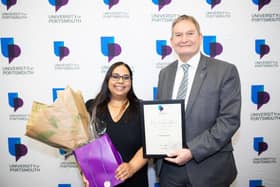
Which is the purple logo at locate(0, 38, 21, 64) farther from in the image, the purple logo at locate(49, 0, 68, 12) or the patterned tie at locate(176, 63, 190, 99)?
the patterned tie at locate(176, 63, 190, 99)

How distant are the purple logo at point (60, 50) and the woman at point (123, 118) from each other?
60 cm

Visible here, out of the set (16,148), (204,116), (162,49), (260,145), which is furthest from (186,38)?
(16,148)

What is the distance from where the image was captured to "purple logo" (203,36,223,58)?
Answer: 2.14 m

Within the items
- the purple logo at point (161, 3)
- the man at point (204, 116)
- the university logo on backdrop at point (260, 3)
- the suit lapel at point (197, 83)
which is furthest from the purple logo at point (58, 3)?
the university logo on backdrop at point (260, 3)

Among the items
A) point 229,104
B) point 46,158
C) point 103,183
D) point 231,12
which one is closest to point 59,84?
point 46,158

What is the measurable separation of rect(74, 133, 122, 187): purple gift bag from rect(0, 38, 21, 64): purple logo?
1305 mm

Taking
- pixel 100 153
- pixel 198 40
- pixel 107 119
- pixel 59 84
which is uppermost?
pixel 198 40

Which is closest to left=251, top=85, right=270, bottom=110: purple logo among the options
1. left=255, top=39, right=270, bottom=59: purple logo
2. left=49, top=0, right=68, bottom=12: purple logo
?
left=255, top=39, right=270, bottom=59: purple logo

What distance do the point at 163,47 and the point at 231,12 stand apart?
667 millimetres

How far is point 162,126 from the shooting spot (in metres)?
1.44

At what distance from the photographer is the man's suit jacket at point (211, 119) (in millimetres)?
1403

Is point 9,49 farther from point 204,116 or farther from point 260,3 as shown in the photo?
point 260,3

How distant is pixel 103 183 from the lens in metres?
1.40

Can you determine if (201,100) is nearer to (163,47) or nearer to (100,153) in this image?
(100,153)
